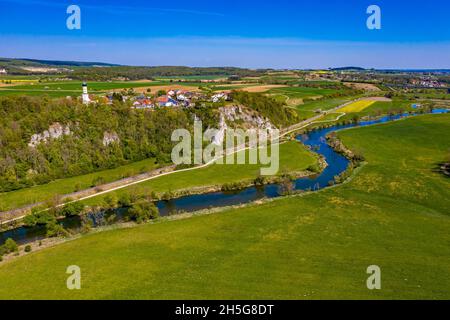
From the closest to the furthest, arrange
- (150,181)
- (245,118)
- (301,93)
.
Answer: (150,181)
(245,118)
(301,93)

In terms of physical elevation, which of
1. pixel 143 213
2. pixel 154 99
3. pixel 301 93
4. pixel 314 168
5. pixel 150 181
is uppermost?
pixel 301 93

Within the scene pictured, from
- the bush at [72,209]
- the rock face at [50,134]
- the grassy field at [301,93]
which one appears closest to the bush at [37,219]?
the bush at [72,209]

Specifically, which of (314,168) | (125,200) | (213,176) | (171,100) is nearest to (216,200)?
(213,176)

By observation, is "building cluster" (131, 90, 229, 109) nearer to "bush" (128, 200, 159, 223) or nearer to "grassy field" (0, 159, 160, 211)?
"grassy field" (0, 159, 160, 211)

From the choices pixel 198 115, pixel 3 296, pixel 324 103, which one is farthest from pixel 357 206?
pixel 324 103

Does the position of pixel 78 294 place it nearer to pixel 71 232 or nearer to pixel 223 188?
pixel 71 232

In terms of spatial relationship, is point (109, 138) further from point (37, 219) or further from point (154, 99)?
point (154, 99)
